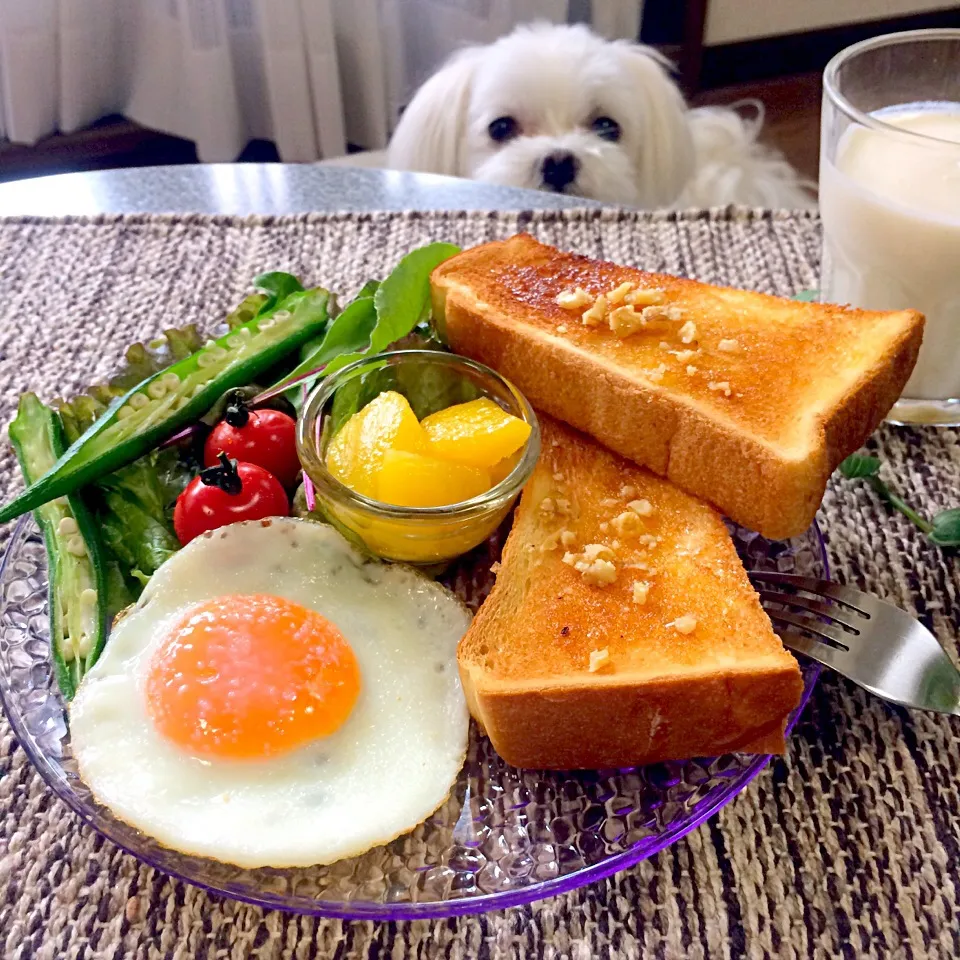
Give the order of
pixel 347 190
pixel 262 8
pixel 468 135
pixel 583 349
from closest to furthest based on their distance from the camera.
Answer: pixel 583 349, pixel 347 190, pixel 468 135, pixel 262 8

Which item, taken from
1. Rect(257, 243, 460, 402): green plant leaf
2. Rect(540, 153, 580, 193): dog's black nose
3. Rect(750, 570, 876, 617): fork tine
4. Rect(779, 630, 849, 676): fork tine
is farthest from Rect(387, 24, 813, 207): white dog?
Rect(779, 630, 849, 676): fork tine

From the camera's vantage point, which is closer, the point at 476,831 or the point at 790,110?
the point at 476,831

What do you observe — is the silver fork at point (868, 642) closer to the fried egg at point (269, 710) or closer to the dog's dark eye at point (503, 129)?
the fried egg at point (269, 710)

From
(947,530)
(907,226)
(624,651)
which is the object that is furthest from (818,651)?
(907,226)

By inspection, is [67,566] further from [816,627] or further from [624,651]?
[816,627]

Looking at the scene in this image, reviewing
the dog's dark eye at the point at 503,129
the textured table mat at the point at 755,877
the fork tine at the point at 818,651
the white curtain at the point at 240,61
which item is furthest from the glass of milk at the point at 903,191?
the white curtain at the point at 240,61

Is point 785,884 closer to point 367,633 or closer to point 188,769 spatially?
point 367,633

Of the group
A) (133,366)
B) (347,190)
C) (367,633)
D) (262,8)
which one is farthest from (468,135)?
(367,633)
